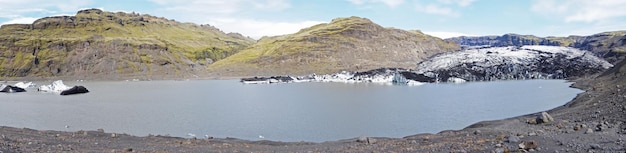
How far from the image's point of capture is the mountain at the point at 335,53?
120000 millimetres

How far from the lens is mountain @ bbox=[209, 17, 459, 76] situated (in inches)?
4724

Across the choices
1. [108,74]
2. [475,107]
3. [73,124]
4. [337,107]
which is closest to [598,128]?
[475,107]

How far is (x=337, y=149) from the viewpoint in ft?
54.3

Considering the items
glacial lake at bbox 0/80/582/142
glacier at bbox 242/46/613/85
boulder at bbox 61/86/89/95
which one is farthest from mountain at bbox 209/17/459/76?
glacial lake at bbox 0/80/582/142

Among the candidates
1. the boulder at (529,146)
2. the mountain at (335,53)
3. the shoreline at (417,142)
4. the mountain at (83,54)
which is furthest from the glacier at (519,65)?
the mountain at (83,54)

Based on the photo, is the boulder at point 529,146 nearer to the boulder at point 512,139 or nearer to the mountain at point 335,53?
the boulder at point 512,139

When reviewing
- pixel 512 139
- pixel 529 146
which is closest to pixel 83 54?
pixel 512 139

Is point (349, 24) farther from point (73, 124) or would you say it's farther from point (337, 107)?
point (73, 124)

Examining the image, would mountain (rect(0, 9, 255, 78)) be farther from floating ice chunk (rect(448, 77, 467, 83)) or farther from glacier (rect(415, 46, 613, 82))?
floating ice chunk (rect(448, 77, 467, 83))

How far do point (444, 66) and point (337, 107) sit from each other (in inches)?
2413

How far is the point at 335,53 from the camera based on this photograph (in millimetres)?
125125

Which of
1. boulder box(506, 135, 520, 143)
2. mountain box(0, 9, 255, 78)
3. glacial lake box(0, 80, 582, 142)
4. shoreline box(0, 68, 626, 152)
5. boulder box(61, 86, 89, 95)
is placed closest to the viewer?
shoreline box(0, 68, 626, 152)

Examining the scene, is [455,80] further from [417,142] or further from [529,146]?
[529,146]

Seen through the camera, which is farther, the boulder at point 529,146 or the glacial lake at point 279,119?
the glacial lake at point 279,119
